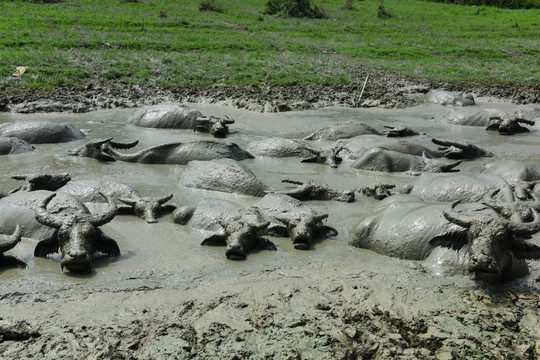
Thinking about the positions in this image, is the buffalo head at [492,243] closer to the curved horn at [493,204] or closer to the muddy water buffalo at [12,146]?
the curved horn at [493,204]

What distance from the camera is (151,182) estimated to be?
906 cm

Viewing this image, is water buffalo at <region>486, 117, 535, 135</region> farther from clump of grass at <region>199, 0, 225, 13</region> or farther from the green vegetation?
the green vegetation

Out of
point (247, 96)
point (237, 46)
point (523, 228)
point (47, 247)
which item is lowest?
point (237, 46)

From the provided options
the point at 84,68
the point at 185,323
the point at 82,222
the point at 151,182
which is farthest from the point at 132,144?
the point at 84,68

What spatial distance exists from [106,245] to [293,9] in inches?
1486

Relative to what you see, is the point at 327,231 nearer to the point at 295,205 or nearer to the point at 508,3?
the point at 295,205

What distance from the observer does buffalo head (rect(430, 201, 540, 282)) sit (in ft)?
17.9

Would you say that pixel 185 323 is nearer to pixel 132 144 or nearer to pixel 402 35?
pixel 132 144

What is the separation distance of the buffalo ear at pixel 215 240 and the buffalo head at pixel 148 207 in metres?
0.93

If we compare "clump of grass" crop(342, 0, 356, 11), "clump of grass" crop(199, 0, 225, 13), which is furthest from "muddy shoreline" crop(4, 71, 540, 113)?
"clump of grass" crop(342, 0, 356, 11)

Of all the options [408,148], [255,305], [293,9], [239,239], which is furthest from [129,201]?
[293,9]

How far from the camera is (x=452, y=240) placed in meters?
5.96

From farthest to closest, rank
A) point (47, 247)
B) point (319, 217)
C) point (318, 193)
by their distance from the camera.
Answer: point (318, 193), point (319, 217), point (47, 247)

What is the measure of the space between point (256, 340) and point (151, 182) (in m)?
4.91
